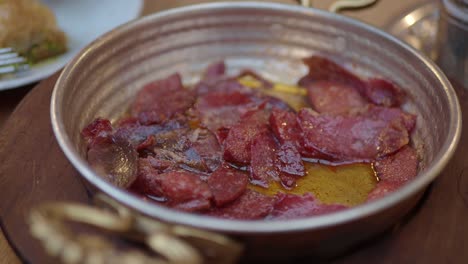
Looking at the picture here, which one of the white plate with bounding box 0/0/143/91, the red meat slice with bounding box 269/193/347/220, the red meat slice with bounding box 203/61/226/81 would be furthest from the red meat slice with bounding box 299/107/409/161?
the white plate with bounding box 0/0/143/91

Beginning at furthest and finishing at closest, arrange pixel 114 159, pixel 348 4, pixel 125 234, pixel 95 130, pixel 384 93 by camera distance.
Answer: pixel 348 4
pixel 384 93
pixel 95 130
pixel 114 159
pixel 125 234

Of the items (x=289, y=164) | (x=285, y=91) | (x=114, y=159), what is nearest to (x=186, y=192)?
(x=114, y=159)

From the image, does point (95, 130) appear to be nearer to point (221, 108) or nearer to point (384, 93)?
point (221, 108)

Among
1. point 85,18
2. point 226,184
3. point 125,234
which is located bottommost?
point 85,18

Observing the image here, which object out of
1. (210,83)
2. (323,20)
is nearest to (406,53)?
(323,20)

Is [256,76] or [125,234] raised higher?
[125,234]

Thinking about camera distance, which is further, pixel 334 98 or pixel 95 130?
pixel 334 98
